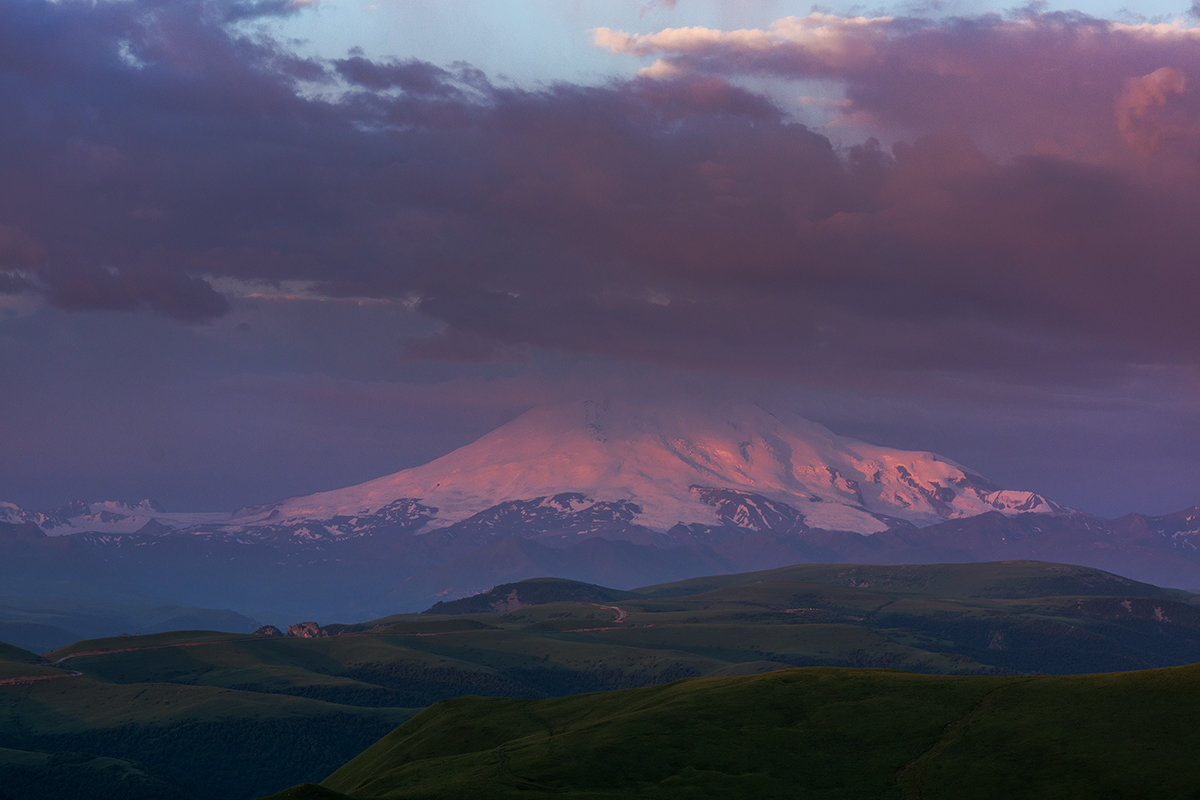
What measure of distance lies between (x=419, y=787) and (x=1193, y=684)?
112m

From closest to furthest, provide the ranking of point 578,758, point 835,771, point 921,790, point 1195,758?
point 1195,758 < point 921,790 < point 835,771 < point 578,758

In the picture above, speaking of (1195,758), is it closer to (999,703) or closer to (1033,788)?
(1033,788)

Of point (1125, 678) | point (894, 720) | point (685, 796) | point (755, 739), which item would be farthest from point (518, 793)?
point (1125, 678)

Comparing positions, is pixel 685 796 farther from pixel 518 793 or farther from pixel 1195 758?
pixel 1195 758

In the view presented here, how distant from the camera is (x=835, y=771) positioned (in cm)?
18200

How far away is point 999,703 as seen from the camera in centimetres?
19650

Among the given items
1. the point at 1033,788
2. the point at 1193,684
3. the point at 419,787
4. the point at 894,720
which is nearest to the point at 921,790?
the point at 1033,788

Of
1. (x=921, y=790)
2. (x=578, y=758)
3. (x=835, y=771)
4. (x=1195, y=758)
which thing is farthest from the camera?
(x=578, y=758)

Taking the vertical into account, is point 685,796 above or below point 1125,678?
below

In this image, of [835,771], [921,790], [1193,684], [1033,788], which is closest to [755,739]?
[835,771]

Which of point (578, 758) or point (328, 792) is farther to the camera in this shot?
point (578, 758)

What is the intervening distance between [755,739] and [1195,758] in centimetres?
6390

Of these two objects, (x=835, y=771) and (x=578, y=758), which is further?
(x=578, y=758)

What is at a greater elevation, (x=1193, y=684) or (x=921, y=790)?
(x=1193, y=684)
